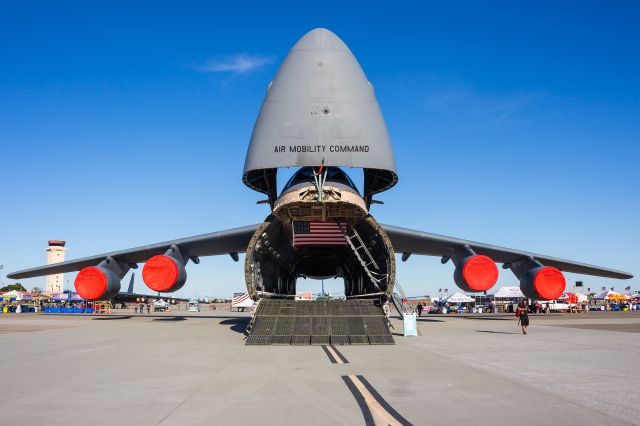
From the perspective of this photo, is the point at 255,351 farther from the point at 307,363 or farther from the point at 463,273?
the point at 463,273

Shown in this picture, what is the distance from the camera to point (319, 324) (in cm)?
1315

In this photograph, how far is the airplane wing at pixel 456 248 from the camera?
18.2 m

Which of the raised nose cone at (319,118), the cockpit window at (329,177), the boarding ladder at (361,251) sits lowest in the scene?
the boarding ladder at (361,251)

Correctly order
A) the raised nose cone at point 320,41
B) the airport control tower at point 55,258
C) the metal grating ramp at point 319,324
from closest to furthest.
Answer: the metal grating ramp at point 319,324
the raised nose cone at point 320,41
the airport control tower at point 55,258

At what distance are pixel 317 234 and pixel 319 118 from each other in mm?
6600

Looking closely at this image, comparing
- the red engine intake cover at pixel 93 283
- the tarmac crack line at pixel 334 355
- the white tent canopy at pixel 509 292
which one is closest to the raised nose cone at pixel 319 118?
the tarmac crack line at pixel 334 355

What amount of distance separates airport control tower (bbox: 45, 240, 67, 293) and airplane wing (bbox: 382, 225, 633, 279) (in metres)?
119

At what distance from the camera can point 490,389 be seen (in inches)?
248

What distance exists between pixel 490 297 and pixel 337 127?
5587 cm

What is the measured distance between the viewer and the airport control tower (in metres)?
117

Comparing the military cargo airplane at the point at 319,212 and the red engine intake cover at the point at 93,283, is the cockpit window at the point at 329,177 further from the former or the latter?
the red engine intake cover at the point at 93,283

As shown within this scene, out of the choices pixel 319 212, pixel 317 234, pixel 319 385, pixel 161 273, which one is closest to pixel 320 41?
pixel 319 212

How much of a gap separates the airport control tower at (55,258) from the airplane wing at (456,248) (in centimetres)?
11906

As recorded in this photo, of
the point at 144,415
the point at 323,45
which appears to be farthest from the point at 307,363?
the point at 323,45
